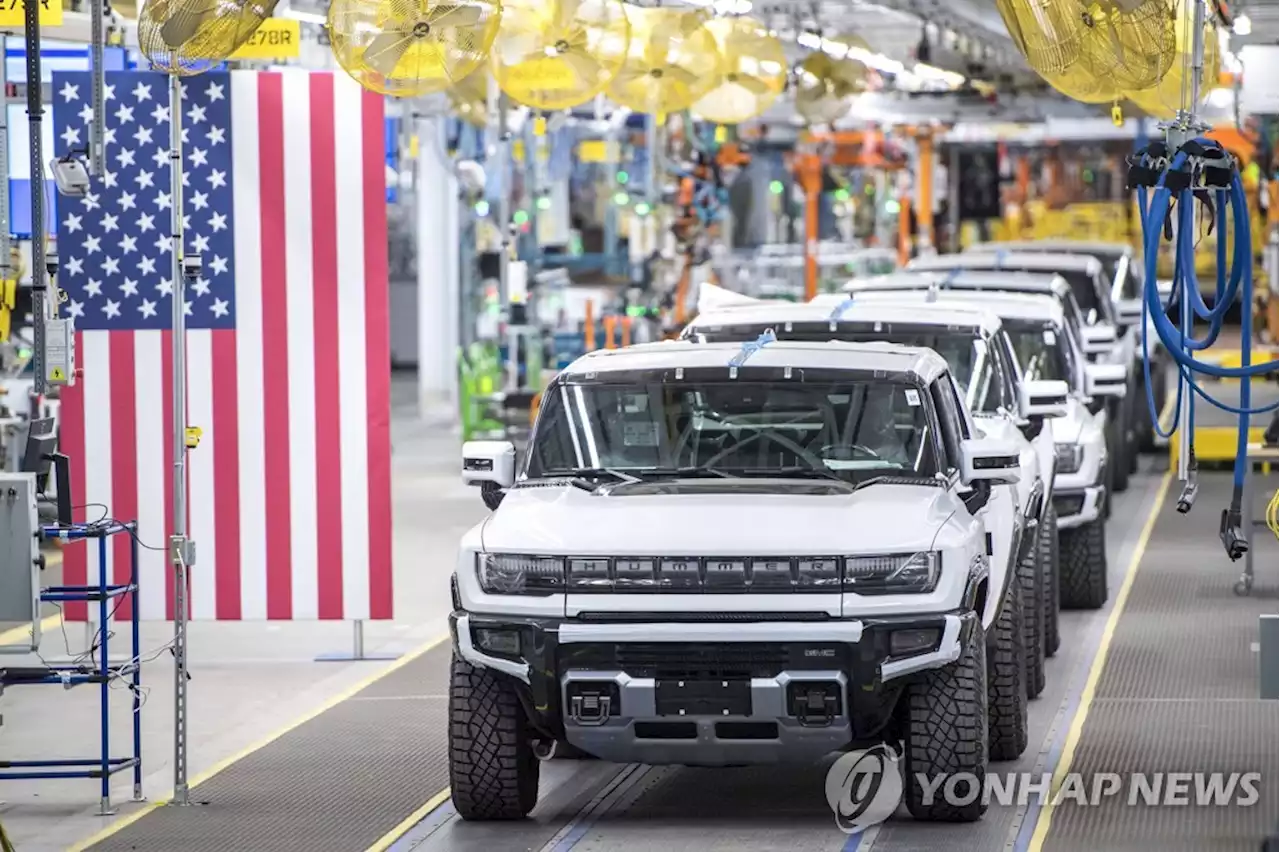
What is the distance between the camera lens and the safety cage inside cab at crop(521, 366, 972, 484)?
8.20 metres

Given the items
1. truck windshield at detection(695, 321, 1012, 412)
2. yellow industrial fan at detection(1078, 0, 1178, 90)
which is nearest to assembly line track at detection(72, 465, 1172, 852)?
truck windshield at detection(695, 321, 1012, 412)

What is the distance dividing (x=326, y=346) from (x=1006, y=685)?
13.0ft

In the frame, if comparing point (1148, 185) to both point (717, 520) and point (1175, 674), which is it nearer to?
point (717, 520)

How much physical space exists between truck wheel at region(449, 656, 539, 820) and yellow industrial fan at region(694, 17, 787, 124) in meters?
8.00

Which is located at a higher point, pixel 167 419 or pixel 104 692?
pixel 167 419

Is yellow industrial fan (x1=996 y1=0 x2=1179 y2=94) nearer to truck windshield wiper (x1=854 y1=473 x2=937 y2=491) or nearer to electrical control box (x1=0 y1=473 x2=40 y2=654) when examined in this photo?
truck windshield wiper (x1=854 y1=473 x2=937 y2=491)

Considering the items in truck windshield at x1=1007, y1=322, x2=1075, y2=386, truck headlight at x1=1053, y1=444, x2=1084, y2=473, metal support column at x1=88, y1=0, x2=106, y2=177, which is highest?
metal support column at x1=88, y1=0, x2=106, y2=177

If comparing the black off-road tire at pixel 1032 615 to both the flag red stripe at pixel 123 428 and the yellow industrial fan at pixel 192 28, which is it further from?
the flag red stripe at pixel 123 428

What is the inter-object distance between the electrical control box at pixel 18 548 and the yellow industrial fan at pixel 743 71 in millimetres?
7637

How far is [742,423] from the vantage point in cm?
836

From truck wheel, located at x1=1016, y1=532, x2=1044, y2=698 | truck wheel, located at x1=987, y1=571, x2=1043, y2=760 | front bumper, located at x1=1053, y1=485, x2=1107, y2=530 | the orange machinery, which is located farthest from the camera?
the orange machinery

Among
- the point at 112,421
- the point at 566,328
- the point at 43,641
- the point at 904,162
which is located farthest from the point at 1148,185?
the point at 904,162

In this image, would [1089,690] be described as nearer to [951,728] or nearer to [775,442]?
[775,442]

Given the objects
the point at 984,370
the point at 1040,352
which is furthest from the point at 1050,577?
the point at 1040,352
